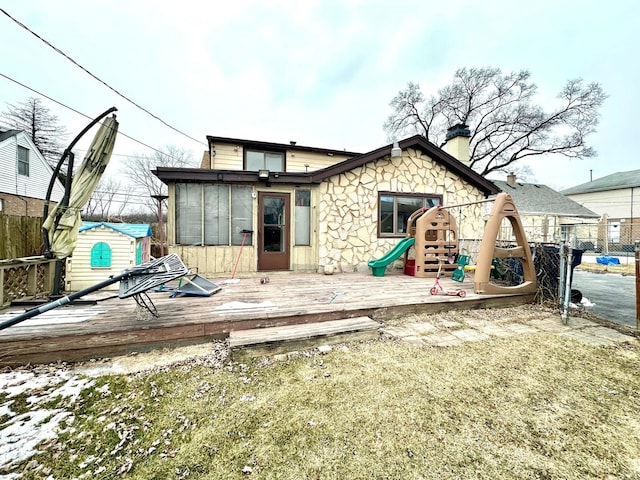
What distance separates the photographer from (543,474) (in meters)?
1.48

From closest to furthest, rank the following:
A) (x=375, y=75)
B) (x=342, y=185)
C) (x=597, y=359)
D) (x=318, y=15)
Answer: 1. (x=597, y=359)
2. (x=342, y=185)
3. (x=318, y=15)
4. (x=375, y=75)

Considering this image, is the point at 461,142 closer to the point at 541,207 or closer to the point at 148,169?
the point at 541,207

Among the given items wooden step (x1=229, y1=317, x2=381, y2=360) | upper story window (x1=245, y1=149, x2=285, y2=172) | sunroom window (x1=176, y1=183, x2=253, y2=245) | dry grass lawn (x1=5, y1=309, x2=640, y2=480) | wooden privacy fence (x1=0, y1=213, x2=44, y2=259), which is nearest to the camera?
dry grass lawn (x1=5, y1=309, x2=640, y2=480)

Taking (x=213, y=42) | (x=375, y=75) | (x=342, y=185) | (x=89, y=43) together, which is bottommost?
(x=342, y=185)

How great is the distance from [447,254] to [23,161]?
2111cm

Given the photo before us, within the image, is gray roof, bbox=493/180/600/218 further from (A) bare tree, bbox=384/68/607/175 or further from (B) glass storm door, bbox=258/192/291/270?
(B) glass storm door, bbox=258/192/291/270

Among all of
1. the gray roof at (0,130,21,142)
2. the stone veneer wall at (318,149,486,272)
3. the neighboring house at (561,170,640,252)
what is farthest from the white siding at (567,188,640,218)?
the gray roof at (0,130,21,142)

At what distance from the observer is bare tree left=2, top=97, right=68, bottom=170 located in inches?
712

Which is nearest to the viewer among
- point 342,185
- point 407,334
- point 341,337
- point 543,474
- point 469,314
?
point 543,474

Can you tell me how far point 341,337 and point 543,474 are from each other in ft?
6.51

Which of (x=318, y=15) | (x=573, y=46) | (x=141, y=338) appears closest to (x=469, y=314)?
(x=141, y=338)

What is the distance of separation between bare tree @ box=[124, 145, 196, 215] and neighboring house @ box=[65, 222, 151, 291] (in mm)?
19378

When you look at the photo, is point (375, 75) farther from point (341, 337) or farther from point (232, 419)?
point (232, 419)

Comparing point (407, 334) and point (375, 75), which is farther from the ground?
point (375, 75)
